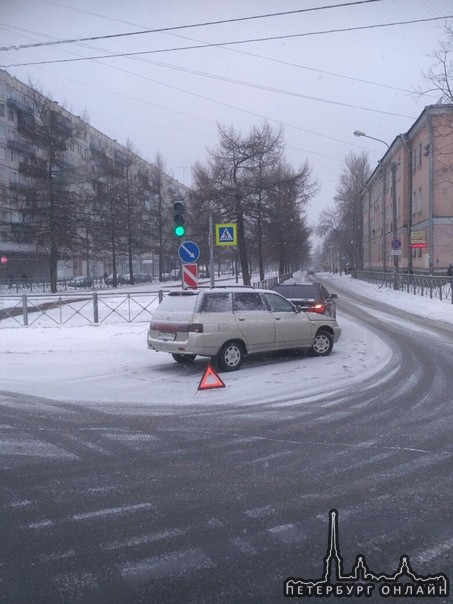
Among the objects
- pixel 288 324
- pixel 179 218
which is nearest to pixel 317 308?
pixel 288 324

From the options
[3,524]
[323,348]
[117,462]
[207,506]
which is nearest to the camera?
[3,524]

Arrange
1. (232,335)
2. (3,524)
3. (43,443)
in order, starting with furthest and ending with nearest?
(232,335), (43,443), (3,524)

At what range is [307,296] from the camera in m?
15.2

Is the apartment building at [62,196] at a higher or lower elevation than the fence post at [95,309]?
higher

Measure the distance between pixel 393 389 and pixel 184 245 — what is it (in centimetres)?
679

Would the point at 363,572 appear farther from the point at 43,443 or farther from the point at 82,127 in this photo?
the point at 82,127

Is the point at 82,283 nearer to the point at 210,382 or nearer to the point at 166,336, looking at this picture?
the point at 166,336

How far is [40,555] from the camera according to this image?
11.8 feet

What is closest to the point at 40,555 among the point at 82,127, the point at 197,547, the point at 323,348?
the point at 197,547

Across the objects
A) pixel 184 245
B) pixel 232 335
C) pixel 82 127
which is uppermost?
pixel 82 127

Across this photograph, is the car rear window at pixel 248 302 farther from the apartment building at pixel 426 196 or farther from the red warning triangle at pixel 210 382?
the apartment building at pixel 426 196

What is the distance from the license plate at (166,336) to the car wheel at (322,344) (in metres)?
3.37

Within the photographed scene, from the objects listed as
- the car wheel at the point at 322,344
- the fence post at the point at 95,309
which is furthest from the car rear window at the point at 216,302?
the fence post at the point at 95,309

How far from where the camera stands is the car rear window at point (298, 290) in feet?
50.1
